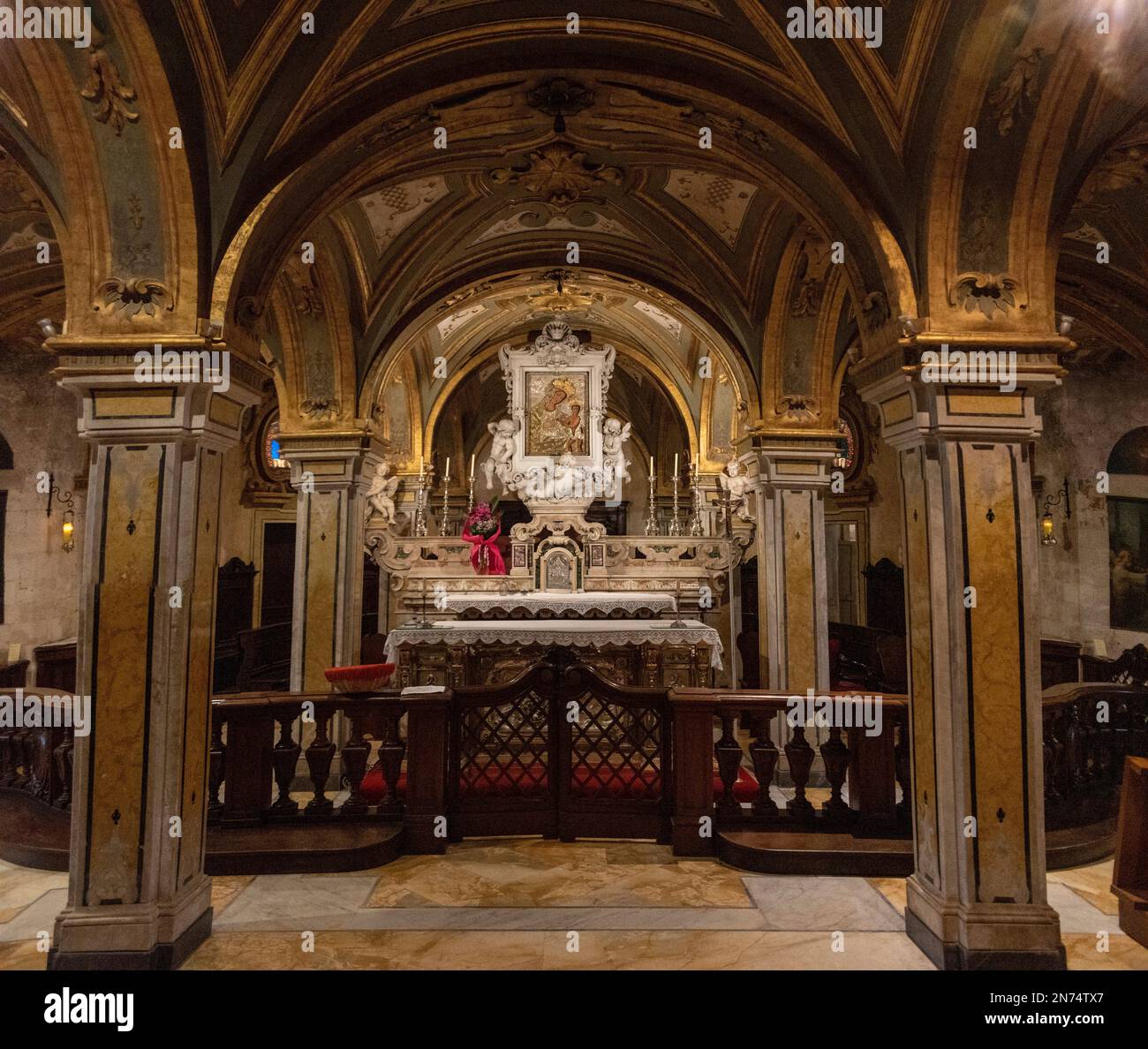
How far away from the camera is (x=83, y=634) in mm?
3881

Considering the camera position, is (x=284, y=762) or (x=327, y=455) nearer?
(x=284, y=762)

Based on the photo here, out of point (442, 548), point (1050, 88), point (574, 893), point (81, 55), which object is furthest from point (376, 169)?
point (442, 548)

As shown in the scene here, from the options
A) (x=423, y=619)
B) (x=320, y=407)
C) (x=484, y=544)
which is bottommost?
(x=423, y=619)

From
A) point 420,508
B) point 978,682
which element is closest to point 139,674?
point 978,682

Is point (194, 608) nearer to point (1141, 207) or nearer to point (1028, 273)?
point (1028, 273)

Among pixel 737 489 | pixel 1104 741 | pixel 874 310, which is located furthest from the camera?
pixel 737 489

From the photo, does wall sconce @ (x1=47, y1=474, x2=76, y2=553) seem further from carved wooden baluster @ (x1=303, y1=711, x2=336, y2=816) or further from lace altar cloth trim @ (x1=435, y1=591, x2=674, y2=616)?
carved wooden baluster @ (x1=303, y1=711, x2=336, y2=816)

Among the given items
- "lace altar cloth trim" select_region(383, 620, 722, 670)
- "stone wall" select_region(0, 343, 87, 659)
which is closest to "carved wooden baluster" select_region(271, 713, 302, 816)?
"lace altar cloth trim" select_region(383, 620, 722, 670)

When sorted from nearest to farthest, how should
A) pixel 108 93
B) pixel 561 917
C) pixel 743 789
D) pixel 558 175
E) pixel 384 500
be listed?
pixel 108 93, pixel 561 917, pixel 743 789, pixel 558 175, pixel 384 500

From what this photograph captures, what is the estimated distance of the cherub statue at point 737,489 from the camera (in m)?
9.77

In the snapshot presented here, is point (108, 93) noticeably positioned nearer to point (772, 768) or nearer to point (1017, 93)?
point (1017, 93)

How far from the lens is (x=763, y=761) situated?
206 inches

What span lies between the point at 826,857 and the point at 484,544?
672cm

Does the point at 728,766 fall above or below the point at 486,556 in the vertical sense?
below
